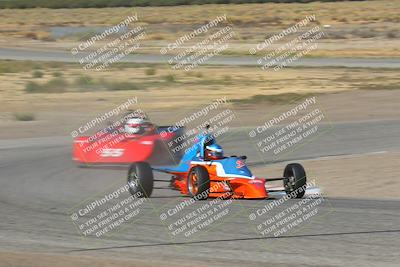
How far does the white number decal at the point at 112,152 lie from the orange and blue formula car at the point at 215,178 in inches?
200

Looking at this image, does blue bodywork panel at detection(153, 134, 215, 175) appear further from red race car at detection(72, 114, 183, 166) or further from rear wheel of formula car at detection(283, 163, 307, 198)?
red race car at detection(72, 114, 183, 166)

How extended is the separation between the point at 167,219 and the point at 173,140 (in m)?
8.71

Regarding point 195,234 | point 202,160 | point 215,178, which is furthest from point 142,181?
point 195,234

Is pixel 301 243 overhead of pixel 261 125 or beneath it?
overhead

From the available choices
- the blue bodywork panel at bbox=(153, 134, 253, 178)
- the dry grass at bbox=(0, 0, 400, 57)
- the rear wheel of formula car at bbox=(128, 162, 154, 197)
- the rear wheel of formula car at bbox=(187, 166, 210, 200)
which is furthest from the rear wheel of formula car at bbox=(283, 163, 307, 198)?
the dry grass at bbox=(0, 0, 400, 57)

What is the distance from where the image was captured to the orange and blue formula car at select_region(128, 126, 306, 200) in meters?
15.4

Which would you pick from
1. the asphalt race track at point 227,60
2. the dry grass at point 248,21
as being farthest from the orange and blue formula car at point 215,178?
the dry grass at point 248,21

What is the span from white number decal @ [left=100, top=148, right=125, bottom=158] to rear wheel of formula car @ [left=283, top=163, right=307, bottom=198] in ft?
21.5

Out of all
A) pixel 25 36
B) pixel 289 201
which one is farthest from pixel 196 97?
pixel 25 36

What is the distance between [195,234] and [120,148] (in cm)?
945

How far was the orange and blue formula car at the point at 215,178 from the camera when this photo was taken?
15383mm

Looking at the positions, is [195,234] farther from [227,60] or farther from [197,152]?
[227,60]

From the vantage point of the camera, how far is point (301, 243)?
1161 cm

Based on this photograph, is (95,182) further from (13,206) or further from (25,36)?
(25,36)
